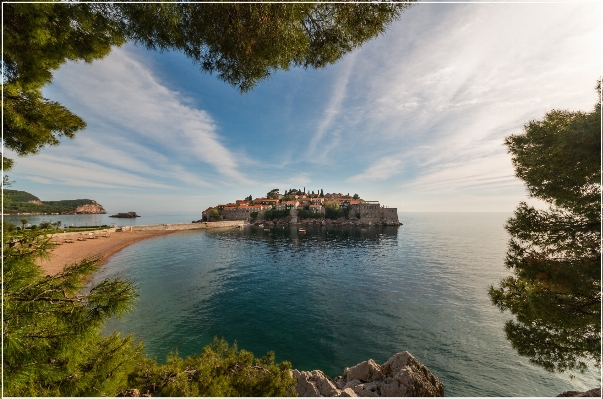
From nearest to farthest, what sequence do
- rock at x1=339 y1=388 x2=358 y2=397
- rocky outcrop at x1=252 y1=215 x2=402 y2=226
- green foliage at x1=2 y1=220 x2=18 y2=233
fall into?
1. green foliage at x1=2 y1=220 x2=18 y2=233
2. rock at x1=339 y1=388 x2=358 y2=397
3. rocky outcrop at x1=252 y1=215 x2=402 y2=226

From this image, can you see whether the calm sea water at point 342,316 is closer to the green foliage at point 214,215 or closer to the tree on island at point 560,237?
the tree on island at point 560,237

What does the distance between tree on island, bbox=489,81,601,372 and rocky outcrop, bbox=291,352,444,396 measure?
3995mm

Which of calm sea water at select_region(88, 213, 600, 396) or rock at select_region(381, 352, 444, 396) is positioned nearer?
rock at select_region(381, 352, 444, 396)

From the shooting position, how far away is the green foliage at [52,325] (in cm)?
215

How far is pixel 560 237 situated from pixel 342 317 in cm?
1372

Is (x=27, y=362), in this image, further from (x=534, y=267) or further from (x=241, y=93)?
(x=534, y=267)

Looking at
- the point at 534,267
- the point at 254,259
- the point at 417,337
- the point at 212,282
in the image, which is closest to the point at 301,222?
the point at 254,259

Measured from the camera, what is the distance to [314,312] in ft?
56.9

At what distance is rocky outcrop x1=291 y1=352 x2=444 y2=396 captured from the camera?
8797 mm

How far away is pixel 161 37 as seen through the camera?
174 inches

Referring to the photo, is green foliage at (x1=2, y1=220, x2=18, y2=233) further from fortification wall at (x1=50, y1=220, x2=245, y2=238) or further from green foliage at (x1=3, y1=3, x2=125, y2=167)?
fortification wall at (x1=50, y1=220, x2=245, y2=238)

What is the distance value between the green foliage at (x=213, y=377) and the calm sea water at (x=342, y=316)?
315 inches

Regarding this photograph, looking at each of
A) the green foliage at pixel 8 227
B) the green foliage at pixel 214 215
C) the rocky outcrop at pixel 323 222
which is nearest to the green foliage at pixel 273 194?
the rocky outcrop at pixel 323 222

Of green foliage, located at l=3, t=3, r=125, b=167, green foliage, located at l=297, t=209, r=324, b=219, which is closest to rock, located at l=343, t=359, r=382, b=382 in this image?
green foliage, located at l=3, t=3, r=125, b=167
